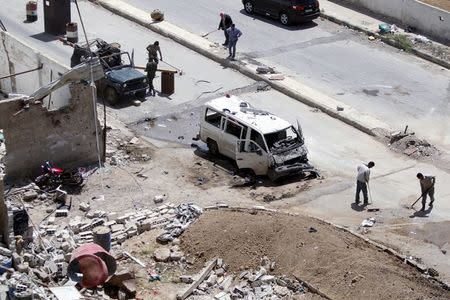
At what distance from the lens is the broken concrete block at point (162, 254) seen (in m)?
19.9

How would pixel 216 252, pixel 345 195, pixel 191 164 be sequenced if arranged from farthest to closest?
pixel 191 164 → pixel 345 195 → pixel 216 252

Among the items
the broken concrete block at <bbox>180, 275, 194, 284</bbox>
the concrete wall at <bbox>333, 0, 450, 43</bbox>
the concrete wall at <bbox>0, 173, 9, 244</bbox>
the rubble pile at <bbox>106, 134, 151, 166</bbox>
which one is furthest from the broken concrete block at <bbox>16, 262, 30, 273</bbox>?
the concrete wall at <bbox>333, 0, 450, 43</bbox>

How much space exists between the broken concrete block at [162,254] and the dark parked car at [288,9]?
16.9m

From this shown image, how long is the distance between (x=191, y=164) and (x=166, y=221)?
3883 millimetres

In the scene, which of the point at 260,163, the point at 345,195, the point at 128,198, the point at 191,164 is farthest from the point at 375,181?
the point at 128,198

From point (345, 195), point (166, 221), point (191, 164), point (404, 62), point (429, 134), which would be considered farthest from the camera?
point (404, 62)

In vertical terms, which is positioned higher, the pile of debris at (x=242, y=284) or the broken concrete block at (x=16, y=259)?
the broken concrete block at (x=16, y=259)

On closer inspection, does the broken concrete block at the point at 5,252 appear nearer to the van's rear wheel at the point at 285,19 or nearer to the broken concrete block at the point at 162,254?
the broken concrete block at the point at 162,254

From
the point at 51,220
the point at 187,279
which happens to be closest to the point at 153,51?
the point at 51,220

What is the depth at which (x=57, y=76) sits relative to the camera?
2553 centimetres

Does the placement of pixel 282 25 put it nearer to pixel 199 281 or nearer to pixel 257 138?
pixel 257 138

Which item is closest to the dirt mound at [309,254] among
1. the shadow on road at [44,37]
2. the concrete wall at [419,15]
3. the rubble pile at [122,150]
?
the rubble pile at [122,150]

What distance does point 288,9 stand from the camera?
35.0 m

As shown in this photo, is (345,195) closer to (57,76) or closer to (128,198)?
(128,198)
